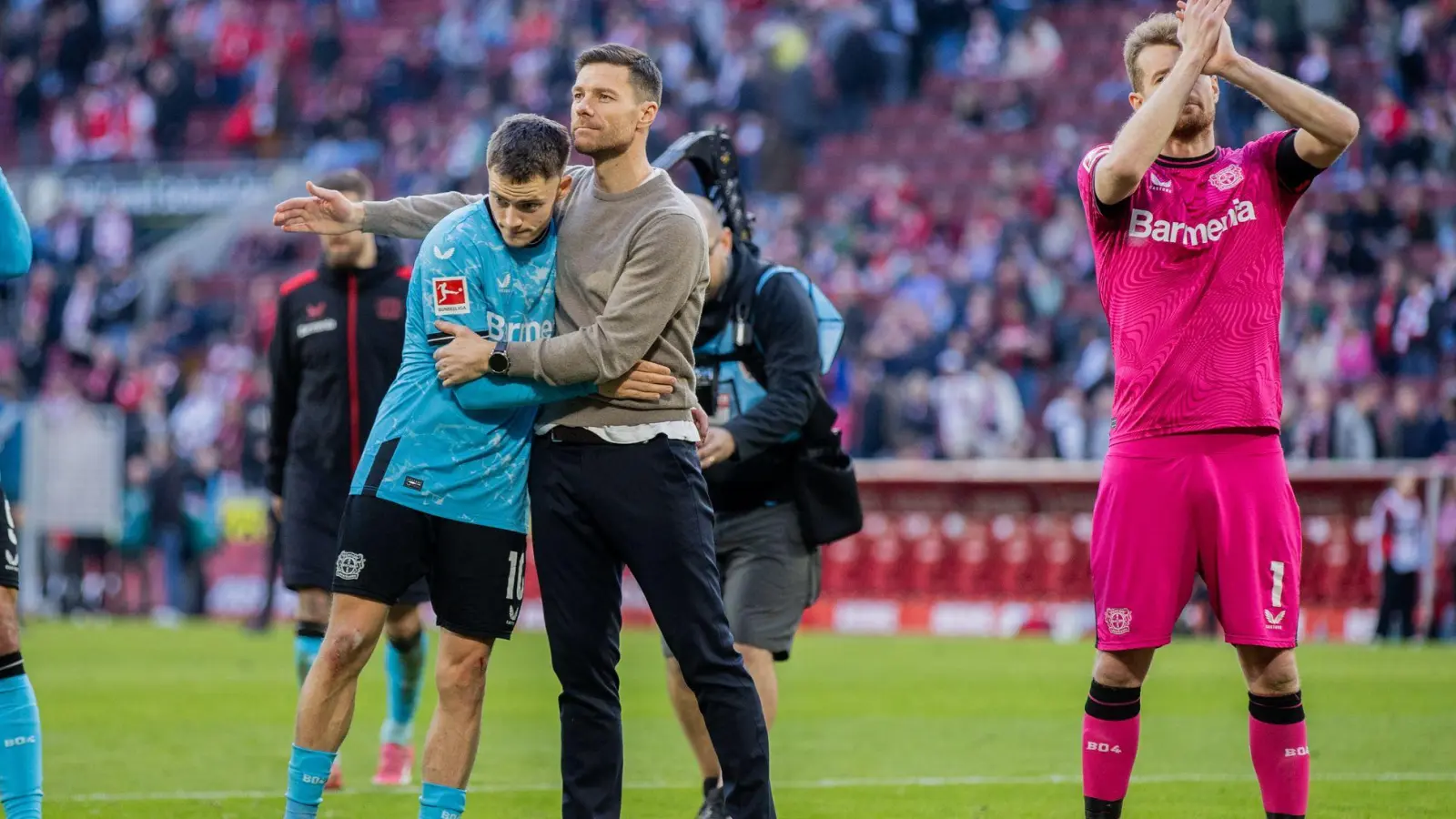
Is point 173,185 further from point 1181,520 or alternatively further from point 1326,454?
point 1181,520

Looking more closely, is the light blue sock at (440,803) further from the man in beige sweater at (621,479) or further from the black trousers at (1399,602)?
the black trousers at (1399,602)

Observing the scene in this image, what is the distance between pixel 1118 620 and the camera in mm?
6129

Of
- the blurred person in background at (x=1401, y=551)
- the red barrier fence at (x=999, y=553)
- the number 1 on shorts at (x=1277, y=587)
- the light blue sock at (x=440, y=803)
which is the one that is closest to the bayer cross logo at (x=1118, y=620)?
the number 1 on shorts at (x=1277, y=587)

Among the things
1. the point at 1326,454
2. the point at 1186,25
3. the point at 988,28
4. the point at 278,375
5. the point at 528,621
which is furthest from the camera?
the point at 988,28

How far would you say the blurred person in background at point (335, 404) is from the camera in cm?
896

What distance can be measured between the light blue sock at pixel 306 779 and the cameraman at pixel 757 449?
1.76 meters

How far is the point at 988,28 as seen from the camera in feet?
92.0

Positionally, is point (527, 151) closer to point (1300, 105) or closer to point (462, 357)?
point (462, 357)

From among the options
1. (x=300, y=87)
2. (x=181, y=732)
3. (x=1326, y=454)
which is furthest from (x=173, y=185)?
(x=181, y=732)

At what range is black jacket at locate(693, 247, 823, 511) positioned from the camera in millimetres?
7676

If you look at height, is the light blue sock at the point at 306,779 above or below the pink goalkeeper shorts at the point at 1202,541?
below

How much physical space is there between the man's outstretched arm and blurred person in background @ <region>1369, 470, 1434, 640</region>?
13355 mm

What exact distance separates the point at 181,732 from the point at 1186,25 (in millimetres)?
7829

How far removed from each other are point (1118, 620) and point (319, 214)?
300 cm
